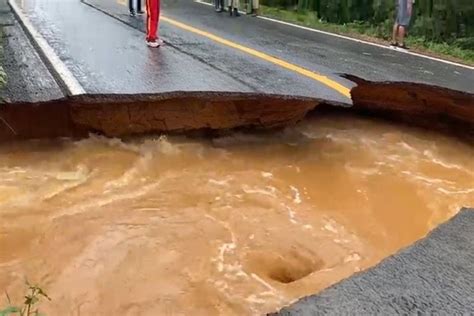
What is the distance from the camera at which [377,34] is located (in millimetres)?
12102

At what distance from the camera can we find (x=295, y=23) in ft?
43.2

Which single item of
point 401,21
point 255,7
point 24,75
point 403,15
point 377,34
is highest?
point 403,15

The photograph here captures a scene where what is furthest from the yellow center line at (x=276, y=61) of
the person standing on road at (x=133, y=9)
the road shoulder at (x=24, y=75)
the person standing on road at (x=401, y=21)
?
the person standing on road at (x=401, y=21)

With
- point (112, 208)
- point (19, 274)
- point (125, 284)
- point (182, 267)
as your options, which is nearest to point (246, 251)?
point (182, 267)

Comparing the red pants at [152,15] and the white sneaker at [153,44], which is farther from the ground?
the red pants at [152,15]

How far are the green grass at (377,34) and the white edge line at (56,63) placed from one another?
5756 mm

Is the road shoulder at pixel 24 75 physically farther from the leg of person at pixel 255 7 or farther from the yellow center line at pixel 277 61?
the leg of person at pixel 255 7

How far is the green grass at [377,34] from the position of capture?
992 centimetres

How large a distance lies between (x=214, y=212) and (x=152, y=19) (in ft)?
13.4

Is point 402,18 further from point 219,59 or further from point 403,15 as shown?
point 219,59

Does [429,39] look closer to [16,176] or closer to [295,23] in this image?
[295,23]

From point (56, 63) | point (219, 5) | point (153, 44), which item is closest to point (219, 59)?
point (153, 44)

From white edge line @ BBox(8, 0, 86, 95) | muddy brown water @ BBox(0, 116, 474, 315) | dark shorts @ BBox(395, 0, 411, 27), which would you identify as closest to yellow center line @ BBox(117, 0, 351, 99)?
muddy brown water @ BBox(0, 116, 474, 315)

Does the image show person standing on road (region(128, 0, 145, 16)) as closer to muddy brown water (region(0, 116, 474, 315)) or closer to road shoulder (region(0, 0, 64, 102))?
road shoulder (region(0, 0, 64, 102))
